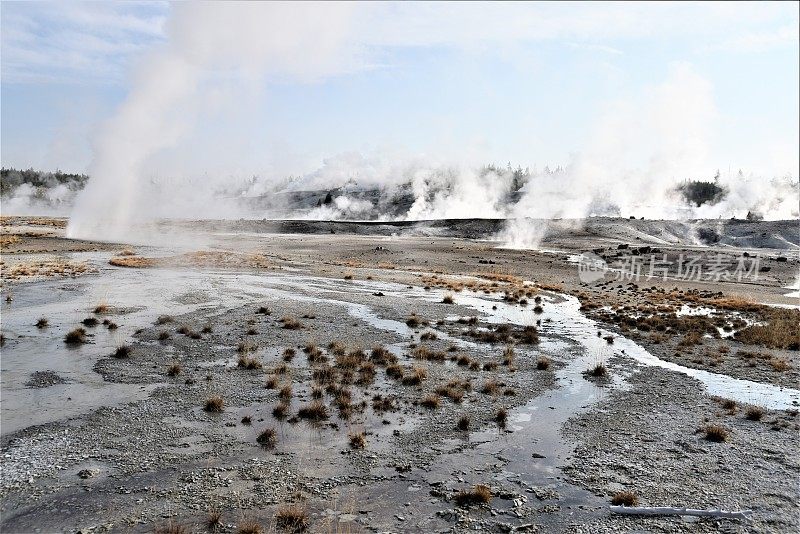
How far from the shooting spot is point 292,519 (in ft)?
28.1

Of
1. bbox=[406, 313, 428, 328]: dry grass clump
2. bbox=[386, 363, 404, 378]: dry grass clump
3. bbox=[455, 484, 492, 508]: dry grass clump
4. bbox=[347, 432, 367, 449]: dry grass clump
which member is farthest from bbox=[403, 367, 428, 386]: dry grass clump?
bbox=[406, 313, 428, 328]: dry grass clump

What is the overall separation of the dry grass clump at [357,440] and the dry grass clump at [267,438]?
5.05ft

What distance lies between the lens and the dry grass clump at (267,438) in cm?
1125

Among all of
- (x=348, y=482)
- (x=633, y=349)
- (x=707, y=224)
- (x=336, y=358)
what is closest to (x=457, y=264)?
(x=633, y=349)

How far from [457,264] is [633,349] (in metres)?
33.4

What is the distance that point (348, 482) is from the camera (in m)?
9.96

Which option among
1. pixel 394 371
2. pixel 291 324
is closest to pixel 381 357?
pixel 394 371

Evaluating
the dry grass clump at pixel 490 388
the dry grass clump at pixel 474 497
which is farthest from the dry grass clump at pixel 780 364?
the dry grass clump at pixel 474 497

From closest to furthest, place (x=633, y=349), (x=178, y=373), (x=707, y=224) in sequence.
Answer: (x=178, y=373) < (x=633, y=349) < (x=707, y=224)

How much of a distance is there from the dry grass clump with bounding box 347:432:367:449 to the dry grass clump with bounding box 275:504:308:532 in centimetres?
266

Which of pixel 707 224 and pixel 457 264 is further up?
pixel 707 224

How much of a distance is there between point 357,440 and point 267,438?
1.86 metres

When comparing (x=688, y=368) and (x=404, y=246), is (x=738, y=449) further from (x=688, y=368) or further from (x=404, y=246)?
(x=404, y=246)

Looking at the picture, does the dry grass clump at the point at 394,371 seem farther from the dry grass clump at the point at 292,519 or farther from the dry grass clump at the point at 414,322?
the dry grass clump at the point at 292,519
